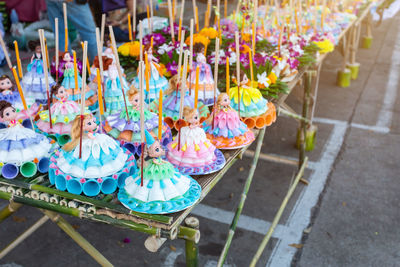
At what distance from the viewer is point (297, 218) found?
11.0 ft

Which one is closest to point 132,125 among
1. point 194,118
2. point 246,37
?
point 194,118

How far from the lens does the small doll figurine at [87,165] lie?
1.74 m

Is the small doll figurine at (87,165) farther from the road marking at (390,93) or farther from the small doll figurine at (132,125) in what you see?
the road marking at (390,93)

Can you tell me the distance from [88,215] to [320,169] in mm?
2891

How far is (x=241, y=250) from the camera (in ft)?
9.92

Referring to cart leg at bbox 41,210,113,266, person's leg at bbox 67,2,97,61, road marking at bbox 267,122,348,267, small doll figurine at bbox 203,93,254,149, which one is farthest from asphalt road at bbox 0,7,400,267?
person's leg at bbox 67,2,97,61

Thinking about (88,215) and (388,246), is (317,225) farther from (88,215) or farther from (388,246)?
(88,215)

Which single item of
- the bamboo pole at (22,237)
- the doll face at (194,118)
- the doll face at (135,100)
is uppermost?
the doll face at (135,100)

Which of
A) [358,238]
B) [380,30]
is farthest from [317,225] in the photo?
[380,30]

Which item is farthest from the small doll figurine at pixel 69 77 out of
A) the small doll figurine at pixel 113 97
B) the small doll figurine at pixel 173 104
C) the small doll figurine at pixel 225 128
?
the small doll figurine at pixel 225 128

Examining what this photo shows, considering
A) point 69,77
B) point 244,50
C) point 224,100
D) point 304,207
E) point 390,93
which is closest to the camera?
point 224,100

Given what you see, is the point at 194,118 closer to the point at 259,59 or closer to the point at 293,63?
the point at 259,59

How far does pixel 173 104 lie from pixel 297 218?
1.57 m

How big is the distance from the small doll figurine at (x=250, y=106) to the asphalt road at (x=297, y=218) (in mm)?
1043
